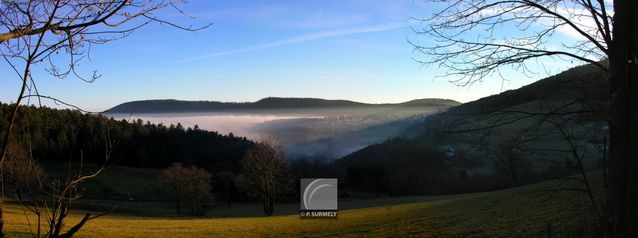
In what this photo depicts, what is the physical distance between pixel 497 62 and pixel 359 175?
10474cm

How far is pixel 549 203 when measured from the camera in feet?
93.6

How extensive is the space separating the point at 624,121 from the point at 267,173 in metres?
57.9

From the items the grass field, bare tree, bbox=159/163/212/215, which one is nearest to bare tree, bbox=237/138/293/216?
bare tree, bbox=159/163/212/215

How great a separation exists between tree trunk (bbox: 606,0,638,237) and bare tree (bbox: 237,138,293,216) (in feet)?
187

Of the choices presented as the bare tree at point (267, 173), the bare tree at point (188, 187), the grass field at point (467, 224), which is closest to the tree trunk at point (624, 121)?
the grass field at point (467, 224)

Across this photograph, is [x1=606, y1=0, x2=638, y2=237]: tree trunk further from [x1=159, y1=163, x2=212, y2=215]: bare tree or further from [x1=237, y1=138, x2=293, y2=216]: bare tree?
[x1=159, y1=163, x2=212, y2=215]: bare tree

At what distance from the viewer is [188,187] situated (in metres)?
71.9

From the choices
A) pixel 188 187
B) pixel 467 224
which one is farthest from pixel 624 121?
pixel 188 187

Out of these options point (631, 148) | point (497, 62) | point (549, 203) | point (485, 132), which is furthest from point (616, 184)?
point (549, 203)

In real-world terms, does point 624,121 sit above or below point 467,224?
above

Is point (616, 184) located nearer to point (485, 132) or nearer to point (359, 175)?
point (485, 132)

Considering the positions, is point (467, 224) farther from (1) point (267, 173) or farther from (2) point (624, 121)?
(1) point (267, 173)

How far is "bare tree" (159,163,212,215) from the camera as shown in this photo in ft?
235

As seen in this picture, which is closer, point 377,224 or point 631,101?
point 631,101
